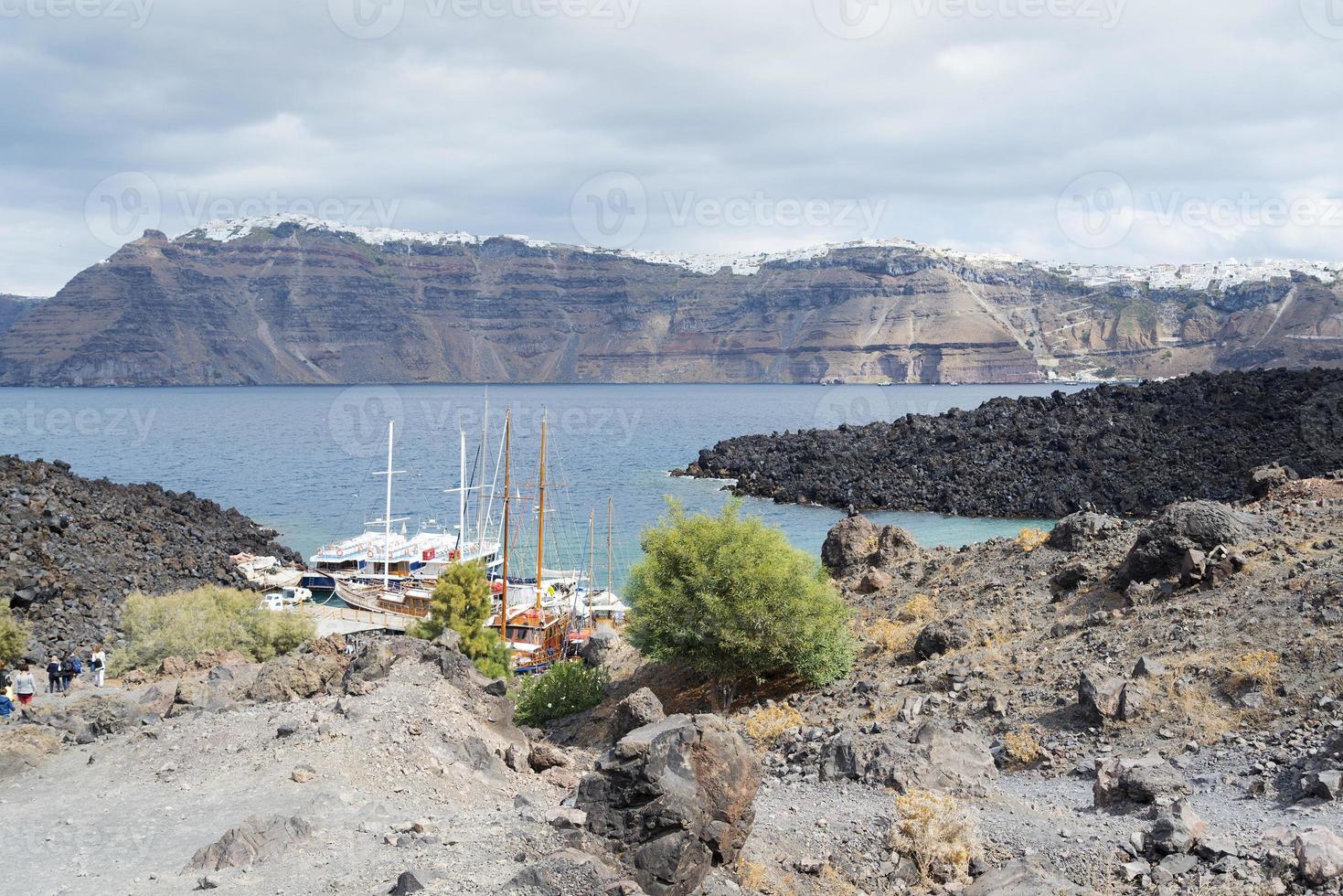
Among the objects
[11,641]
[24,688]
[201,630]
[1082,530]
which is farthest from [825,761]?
[11,641]

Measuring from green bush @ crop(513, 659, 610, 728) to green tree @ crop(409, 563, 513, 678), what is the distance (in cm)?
323

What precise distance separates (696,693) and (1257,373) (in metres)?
77.3

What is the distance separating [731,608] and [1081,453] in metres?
60.8

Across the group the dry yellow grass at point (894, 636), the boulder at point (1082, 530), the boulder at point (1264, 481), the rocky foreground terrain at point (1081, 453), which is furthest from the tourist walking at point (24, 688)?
the rocky foreground terrain at point (1081, 453)

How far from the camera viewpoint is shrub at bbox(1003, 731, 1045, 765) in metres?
15.2

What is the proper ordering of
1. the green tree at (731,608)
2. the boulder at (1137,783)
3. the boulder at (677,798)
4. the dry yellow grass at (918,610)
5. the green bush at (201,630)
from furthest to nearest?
1. the green bush at (201,630)
2. the dry yellow grass at (918,610)
3. the green tree at (731,608)
4. the boulder at (1137,783)
5. the boulder at (677,798)

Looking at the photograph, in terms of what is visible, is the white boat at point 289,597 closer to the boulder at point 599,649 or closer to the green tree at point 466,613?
the green tree at point 466,613

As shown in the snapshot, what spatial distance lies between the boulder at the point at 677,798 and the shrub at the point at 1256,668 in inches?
379

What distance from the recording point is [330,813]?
510 inches

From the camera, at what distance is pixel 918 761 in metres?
14.4

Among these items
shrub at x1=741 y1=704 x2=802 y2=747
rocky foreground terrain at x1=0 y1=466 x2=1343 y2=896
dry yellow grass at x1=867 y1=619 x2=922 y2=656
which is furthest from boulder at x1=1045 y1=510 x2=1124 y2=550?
shrub at x1=741 y1=704 x2=802 y2=747

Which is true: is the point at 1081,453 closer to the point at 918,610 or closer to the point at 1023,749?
the point at 918,610

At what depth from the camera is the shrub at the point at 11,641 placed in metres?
29.2

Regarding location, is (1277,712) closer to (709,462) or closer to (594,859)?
(594,859)
